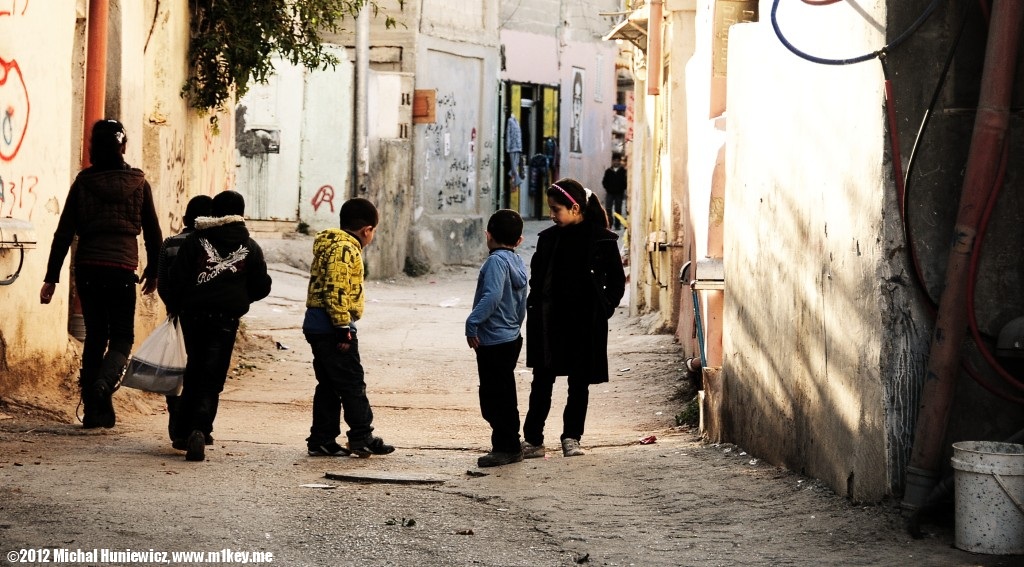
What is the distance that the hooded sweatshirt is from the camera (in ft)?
22.0

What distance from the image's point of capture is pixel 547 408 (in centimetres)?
721

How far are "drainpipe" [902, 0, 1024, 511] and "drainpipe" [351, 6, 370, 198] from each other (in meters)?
15.5

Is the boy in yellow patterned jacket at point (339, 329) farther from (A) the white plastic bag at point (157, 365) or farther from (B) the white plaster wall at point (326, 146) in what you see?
(B) the white plaster wall at point (326, 146)

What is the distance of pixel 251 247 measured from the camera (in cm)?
678

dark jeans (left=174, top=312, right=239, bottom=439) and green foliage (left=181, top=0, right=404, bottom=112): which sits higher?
green foliage (left=181, top=0, right=404, bottom=112)

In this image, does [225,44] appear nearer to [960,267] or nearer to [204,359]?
[204,359]

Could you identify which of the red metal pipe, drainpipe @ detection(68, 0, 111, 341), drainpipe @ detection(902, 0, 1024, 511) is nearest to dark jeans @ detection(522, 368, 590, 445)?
drainpipe @ detection(902, 0, 1024, 511)

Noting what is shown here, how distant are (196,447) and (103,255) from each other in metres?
1.29

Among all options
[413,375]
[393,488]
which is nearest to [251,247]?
[393,488]

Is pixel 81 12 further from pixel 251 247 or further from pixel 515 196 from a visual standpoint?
pixel 515 196

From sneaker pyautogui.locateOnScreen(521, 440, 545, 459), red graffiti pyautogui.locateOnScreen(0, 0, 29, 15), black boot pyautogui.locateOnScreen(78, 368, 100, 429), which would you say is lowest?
sneaker pyautogui.locateOnScreen(521, 440, 545, 459)

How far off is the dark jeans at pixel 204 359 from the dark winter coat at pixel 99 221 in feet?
2.48

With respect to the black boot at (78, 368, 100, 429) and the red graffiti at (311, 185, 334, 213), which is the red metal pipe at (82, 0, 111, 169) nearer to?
the black boot at (78, 368, 100, 429)

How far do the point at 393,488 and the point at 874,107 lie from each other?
2673 mm
